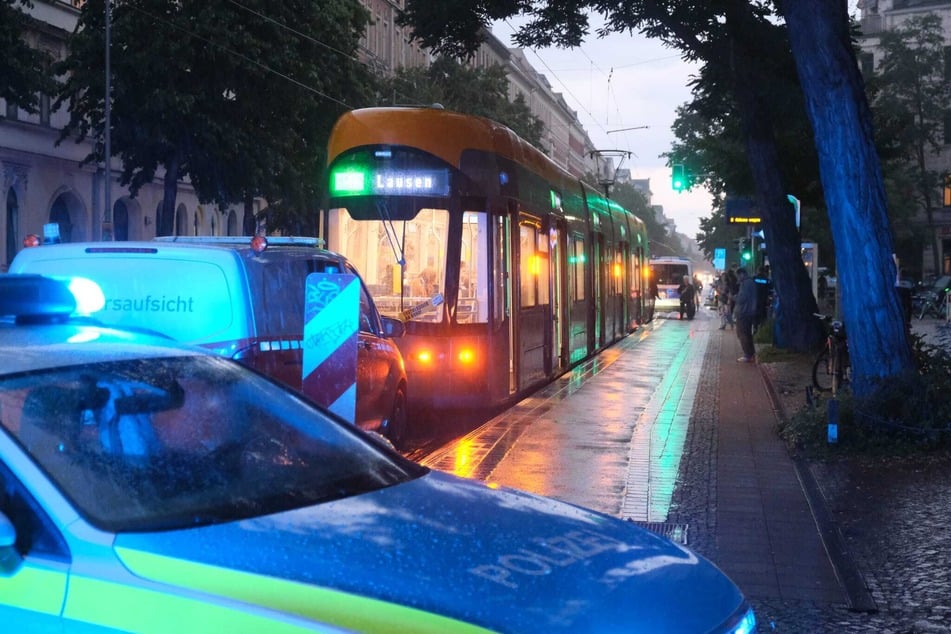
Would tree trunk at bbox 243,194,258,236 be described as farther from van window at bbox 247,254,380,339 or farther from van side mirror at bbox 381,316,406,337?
van window at bbox 247,254,380,339

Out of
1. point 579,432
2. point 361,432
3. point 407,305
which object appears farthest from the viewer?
point 407,305

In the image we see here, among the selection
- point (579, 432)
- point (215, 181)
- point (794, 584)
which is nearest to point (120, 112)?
point (215, 181)

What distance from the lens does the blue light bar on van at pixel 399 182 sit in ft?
46.3

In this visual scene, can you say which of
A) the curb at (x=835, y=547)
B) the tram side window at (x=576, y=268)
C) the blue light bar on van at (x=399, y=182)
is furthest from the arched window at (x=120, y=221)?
the curb at (x=835, y=547)

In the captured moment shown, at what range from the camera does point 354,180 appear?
1427 centimetres

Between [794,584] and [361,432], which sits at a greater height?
[361,432]

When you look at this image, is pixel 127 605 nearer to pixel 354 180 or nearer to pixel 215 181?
pixel 354 180

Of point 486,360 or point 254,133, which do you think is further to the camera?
point 254,133

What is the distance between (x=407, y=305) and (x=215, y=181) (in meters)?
22.4

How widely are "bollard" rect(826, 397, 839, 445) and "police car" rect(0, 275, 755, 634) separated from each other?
7744 millimetres

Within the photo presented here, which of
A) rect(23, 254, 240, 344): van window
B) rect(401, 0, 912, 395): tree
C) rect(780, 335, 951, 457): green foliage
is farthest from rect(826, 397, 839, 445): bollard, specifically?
rect(401, 0, 912, 395): tree

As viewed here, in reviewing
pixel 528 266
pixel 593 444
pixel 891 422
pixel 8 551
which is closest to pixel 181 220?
pixel 528 266

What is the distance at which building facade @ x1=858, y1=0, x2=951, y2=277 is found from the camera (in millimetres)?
74312

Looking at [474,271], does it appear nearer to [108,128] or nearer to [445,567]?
[445,567]
